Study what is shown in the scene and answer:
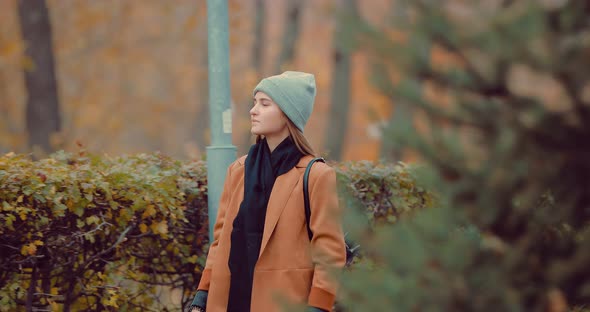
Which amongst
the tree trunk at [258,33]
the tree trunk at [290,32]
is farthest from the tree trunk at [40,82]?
the tree trunk at [258,33]

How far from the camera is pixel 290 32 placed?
757 inches

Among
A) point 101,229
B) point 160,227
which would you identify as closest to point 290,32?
point 160,227

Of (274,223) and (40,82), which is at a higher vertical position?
(274,223)

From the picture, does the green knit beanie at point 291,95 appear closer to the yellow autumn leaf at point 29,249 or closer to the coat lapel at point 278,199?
the coat lapel at point 278,199

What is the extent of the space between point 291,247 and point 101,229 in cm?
114

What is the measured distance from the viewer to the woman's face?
364cm

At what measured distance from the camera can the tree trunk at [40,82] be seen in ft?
38.0

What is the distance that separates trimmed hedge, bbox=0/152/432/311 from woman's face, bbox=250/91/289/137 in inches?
34.0

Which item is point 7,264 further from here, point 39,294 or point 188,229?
point 188,229

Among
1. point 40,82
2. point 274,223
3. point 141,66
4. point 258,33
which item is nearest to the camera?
point 274,223

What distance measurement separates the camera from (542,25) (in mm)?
1737

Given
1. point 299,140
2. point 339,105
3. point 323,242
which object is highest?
point 299,140

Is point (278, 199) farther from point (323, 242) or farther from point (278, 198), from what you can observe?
point (323, 242)

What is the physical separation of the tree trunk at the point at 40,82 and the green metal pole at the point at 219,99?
24.8 feet
